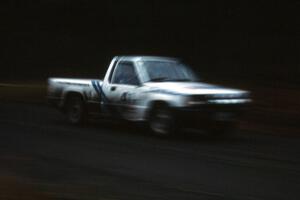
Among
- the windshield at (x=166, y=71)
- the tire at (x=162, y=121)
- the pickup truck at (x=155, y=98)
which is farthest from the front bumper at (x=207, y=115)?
the windshield at (x=166, y=71)

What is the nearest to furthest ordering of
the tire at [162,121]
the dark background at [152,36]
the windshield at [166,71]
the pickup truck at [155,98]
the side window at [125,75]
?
1. the pickup truck at [155,98]
2. the tire at [162,121]
3. the windshield at [166,71]
4. the side window at [125,75]
5. the dark background at [152,36]

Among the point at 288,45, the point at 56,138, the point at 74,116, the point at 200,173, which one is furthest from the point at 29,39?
the point at 200,173

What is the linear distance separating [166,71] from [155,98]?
1.26m

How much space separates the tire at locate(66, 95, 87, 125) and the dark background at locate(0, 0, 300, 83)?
12133 mm

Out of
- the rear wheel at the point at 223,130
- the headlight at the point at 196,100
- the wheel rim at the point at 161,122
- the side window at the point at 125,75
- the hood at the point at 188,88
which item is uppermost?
the side window at the point at 125,75

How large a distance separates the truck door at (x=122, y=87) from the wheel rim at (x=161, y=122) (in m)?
0.74

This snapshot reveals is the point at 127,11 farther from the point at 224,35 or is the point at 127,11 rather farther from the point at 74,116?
the point at 74,116

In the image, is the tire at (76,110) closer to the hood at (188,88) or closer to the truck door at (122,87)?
the truck door at (122,87)

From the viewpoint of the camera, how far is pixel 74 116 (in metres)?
18.7

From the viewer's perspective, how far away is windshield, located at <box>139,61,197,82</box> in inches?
659

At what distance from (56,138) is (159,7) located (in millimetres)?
23965

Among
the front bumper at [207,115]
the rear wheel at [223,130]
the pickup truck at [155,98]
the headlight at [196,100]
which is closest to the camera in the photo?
the headlight at [196,100]

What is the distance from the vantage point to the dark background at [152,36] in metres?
33.4

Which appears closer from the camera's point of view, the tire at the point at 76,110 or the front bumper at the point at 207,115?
the front bumper at the point at 207,115
